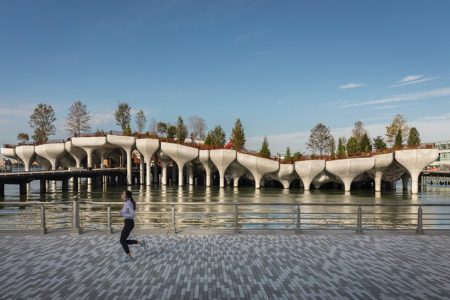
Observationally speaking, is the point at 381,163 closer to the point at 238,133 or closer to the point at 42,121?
the point at 238,133

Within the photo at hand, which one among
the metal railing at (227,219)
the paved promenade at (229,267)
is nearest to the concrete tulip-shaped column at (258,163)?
the metal railing at (227,219)

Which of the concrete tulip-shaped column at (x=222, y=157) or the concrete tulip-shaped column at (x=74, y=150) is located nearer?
the concrete tulip-shaped column at (x=222, y=157)

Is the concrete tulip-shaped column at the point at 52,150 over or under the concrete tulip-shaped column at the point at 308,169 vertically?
over

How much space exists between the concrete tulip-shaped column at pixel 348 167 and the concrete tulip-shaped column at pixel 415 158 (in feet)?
12.8

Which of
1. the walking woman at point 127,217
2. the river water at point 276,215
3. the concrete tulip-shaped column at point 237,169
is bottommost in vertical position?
the river water at point 276,215

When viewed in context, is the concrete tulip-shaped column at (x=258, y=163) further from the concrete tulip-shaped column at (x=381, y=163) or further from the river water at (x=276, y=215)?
the river water at (x=276, y=215)

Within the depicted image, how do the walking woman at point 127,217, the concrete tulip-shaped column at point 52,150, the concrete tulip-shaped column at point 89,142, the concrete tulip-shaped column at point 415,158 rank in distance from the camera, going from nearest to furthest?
the walking woman at point 127,217
the concrete tulip-shaped column at point 415,158
the concrete tulip-shaped column at point 89,142
the concrete tulip-shaped column at point 52,150

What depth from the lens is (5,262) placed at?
811cm

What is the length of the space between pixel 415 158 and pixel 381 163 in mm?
4429

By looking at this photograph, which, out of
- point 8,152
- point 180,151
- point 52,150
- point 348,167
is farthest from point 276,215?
point 8,152

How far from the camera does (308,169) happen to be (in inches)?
2064

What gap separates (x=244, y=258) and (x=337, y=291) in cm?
274

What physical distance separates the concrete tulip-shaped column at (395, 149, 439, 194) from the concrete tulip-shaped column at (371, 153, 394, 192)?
95cm

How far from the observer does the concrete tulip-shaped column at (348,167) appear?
49.2m
